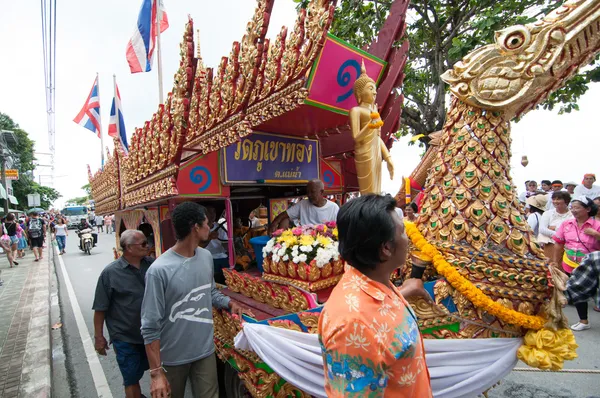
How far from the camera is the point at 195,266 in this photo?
87.2 inches

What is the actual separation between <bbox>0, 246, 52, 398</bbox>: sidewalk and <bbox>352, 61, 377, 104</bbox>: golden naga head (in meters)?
4.23

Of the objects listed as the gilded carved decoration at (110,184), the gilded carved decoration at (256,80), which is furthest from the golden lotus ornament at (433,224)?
the gilded carved decoration at (110,184)

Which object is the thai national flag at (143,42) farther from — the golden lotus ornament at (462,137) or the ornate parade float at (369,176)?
the golden lotus ornament at (462,137)

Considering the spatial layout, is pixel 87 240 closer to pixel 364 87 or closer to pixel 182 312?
pixel 182 312

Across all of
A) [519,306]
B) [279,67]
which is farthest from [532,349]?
[279,67]

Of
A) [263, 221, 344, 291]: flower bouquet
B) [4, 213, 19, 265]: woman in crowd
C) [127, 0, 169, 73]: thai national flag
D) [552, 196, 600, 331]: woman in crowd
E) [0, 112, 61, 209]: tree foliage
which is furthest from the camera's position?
[0, 112, 61, 209]: tree foliage

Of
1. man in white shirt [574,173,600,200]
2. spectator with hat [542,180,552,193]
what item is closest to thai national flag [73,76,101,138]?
man in white shirt [574,173,600,200]

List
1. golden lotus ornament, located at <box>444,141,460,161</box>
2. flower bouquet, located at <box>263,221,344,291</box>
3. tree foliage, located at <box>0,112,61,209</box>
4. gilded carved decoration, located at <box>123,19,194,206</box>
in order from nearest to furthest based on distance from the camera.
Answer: golden lotus ornament, located at <box>444,141,460,161</box>
flower bouquet, located at <box>263,221,344,291</box>
gilded carved decoration, located at <box>123,19,194,206</box>
tree foliage, located at <box>0,112,61,209</box>

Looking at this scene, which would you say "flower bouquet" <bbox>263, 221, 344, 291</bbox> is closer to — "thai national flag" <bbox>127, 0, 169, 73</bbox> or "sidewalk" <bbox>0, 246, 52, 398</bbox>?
"sidewalk" <bbox>0, 246, 52, 398</bbox>

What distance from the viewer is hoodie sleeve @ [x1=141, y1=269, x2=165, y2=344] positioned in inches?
77.1

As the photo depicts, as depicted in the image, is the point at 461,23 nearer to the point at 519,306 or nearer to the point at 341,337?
the point at 519,306

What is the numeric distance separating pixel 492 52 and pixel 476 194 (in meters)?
0.77

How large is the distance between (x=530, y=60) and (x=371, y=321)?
5.31 feet

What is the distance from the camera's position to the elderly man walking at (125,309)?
8.75ft
